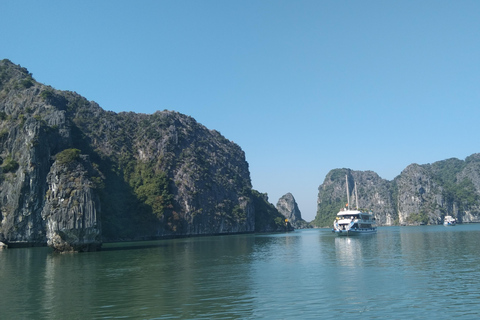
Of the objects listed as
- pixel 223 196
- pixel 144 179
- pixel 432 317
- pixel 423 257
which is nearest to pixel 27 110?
pixel 144 179

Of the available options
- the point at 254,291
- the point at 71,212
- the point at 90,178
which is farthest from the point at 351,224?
the point at 254,291

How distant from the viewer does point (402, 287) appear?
97.1 ft

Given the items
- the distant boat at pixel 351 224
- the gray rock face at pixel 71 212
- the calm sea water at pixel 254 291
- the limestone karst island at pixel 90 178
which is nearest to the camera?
the calm sea water at pixel 254 291

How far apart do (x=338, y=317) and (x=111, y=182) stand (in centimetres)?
14650

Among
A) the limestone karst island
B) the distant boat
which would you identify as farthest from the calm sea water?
the distant boat

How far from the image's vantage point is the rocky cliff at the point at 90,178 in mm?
78375

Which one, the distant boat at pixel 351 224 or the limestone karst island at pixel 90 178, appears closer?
the limestone karst island at pixel 90 178

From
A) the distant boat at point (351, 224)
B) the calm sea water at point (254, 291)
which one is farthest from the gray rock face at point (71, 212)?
the distant boat at point (351, 224)

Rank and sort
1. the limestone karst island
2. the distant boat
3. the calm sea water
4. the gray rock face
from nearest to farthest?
the calm sea water
the gray rock face
the limestone karst island
the distant boat

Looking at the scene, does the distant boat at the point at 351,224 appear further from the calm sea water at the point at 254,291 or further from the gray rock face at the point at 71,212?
the gray rock face at the point at 71,212

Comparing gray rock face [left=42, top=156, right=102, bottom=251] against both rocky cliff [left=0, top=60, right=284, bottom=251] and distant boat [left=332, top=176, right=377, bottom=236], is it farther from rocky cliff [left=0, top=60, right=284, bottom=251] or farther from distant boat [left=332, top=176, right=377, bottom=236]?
distant boat [left=332, top=176, right=377, bottom=236]

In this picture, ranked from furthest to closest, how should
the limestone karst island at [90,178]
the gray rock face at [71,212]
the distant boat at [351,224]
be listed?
1. the distant boat at [351,224]
2. the limestone karst island at [90,178]
3. the gray rock face at [71,212]

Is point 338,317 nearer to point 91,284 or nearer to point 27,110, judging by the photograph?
point 91,284

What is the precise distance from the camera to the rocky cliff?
7838 centimetres
